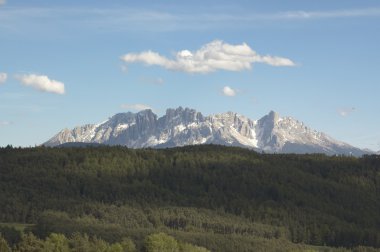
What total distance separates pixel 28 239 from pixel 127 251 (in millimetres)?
25547

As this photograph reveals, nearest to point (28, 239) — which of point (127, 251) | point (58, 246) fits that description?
point (58, 246)

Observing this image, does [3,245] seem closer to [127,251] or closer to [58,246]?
[58,246]

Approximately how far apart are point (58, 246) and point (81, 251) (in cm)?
593

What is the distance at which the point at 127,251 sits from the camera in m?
199

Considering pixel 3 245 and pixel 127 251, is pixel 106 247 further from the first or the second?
pixel 3 245

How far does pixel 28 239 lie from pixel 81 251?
1441cm

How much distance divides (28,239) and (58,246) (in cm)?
872

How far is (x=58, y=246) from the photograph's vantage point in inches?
7692

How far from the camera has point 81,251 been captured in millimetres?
195625

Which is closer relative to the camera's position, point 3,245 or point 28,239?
point 3,245

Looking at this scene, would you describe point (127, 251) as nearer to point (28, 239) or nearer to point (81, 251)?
point (81, 251)

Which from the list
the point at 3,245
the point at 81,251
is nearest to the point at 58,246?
the point at 81,251

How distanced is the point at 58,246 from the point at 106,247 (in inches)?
477

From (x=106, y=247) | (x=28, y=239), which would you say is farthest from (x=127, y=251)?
(x=28, y=239)
